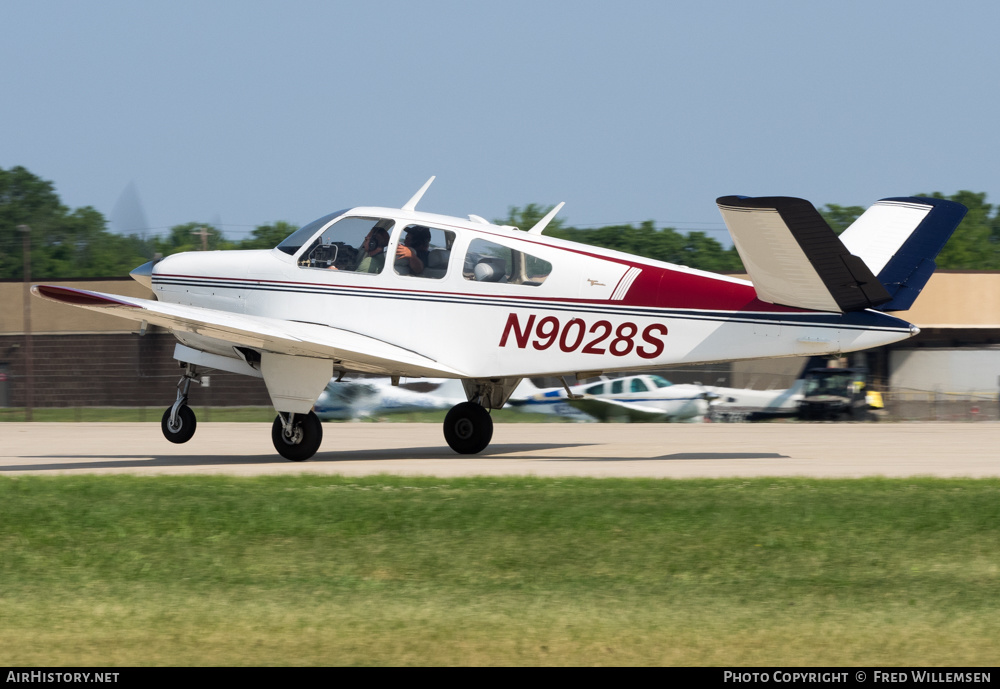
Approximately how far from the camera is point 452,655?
578 centimetres

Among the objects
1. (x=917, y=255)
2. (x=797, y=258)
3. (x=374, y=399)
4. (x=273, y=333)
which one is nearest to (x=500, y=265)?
(x=273, y=333)

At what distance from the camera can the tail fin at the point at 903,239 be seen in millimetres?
13438

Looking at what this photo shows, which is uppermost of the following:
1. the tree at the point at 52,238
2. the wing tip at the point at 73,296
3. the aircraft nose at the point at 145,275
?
the tree at the point at 52,238

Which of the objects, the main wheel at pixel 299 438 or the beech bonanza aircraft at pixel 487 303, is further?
the main wheel at pixel 299 438

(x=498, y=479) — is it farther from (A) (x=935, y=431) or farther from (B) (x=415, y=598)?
(A) (x=935, y=431)

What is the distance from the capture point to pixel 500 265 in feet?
47.5

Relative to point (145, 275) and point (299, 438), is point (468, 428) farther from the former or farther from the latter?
point (145, 275)

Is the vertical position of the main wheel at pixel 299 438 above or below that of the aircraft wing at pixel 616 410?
above

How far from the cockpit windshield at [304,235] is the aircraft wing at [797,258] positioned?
17.4 ft

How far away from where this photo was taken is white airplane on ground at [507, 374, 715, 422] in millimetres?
28703

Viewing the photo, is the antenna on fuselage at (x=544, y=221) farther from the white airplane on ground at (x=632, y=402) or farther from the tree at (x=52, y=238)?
the tree at (x=52, y=238)

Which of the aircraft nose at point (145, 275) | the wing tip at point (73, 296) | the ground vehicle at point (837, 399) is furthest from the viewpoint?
the ground vehicle at point (837, 399)

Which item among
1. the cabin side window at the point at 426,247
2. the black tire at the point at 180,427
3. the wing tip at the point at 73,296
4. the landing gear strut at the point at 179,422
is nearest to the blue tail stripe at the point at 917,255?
the cabin side window at the point at 426,247
